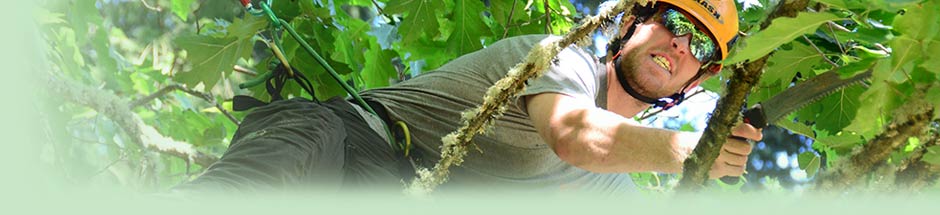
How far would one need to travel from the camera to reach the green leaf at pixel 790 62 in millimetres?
1598

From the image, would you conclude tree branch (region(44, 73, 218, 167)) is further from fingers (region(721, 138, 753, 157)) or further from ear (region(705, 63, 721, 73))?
fingers (region(721, 138, 753, 157))

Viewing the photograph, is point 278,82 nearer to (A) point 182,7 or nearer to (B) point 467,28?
(B) point 467,28

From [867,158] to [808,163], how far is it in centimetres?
88

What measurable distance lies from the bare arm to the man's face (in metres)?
0.47

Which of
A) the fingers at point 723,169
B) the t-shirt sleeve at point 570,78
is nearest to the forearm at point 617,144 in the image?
the t-shirt sleeve at point 570,78

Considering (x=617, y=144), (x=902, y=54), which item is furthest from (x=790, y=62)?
(x=617, y=144)

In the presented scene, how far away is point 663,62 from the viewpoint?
9.86 ft

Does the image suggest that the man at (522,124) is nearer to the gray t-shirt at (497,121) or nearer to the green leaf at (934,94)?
the gray t-shirt at (497,121)

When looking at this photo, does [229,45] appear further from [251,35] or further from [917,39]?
[917,39]

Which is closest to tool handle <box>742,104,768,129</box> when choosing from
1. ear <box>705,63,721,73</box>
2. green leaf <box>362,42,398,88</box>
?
ear <box>705,63,721,73</box>

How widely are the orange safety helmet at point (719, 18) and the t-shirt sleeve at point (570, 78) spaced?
0.32 meters

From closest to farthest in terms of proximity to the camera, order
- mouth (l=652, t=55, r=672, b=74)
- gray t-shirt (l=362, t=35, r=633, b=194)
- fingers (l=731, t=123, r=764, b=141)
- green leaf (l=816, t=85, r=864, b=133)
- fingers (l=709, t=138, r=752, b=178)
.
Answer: fingers (l=731, t=123, r=764, b=141) < fingers (l=709, t=138, r=752, b=178) < green leaf (l=816, t=85, r=864, b=133) < gray t-shirt (l=362, t=35, r=633, b=194) < mouth (l=652, t=55, r=672, b=74)

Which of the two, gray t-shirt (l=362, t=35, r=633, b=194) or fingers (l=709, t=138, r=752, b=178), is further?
gray t-shirt (l=362, t=35, r=633, b=194)

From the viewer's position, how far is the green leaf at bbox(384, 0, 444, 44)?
9.17 ft
